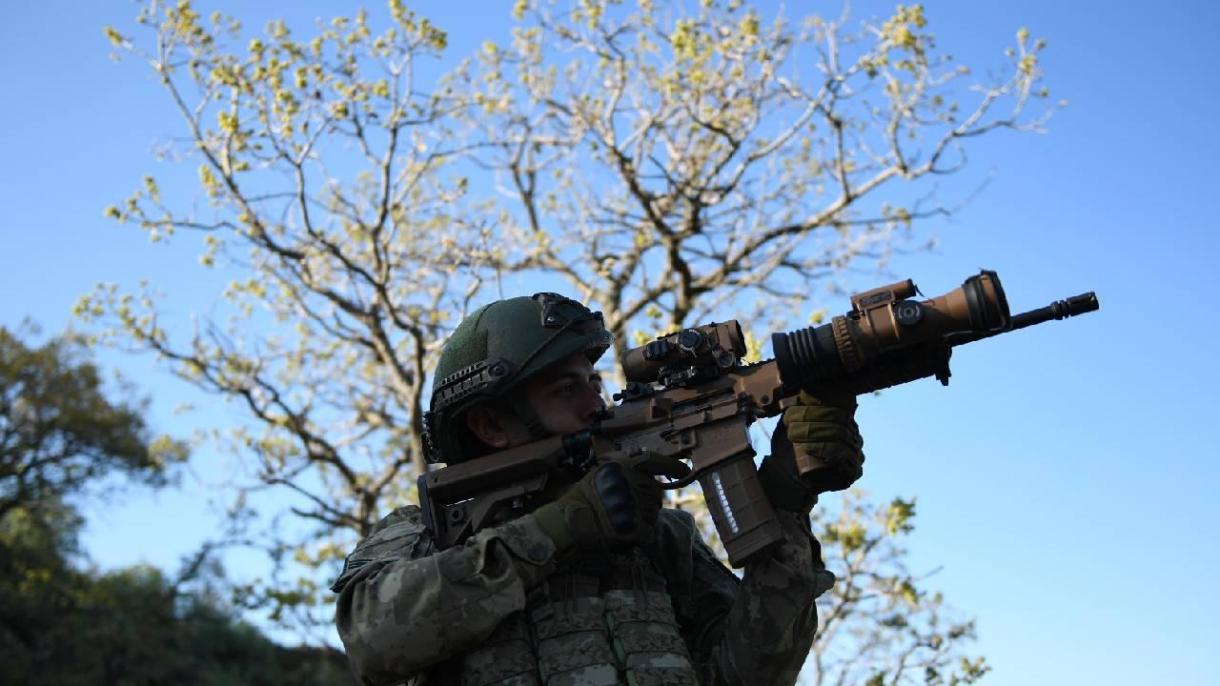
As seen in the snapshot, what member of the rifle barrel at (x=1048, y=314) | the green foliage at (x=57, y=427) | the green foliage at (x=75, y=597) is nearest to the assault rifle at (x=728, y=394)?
the rifle barrel at (x=1048, y=314)

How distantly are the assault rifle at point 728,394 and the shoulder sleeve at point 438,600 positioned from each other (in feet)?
1.05

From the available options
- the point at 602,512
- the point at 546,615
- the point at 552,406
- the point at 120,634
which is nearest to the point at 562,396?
the point at 552,406

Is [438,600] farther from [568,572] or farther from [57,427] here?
[57,427]

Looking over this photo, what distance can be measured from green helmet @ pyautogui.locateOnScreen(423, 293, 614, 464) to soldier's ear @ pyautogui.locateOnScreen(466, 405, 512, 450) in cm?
5

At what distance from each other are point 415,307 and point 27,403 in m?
15.2

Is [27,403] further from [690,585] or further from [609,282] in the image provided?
[690,585]

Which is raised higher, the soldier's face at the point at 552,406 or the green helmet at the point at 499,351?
the green helmet at the point at 499,351

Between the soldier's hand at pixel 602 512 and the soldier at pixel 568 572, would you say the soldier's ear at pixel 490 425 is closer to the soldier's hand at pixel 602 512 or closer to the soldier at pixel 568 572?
the soldier at pixel 568 572

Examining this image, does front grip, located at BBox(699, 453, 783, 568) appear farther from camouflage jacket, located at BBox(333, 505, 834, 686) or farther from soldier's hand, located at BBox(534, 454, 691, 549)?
soldier's hand, located at BBox(534, 454, 691, 549)

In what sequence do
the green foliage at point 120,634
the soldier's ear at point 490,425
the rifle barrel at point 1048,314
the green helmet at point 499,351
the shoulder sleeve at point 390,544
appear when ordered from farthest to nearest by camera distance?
the green foliage at point 120,634 → the soldier's ear at point 490,425 → the green helmet at point 499,351 → the shoulder sleeve at point 390,544 → the rifle barrel at point 1048,314

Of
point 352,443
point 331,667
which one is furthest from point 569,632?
point 331,667

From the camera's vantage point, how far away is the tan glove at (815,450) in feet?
12.5

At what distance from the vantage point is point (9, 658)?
2011 centimetres

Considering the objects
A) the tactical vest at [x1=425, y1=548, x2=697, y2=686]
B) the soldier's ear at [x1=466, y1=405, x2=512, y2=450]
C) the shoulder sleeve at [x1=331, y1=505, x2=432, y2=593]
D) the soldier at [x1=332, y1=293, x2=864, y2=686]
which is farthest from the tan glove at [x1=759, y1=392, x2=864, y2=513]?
the shoulder sleeve at [x1=331, y1=505, x2=432, y2=593]
